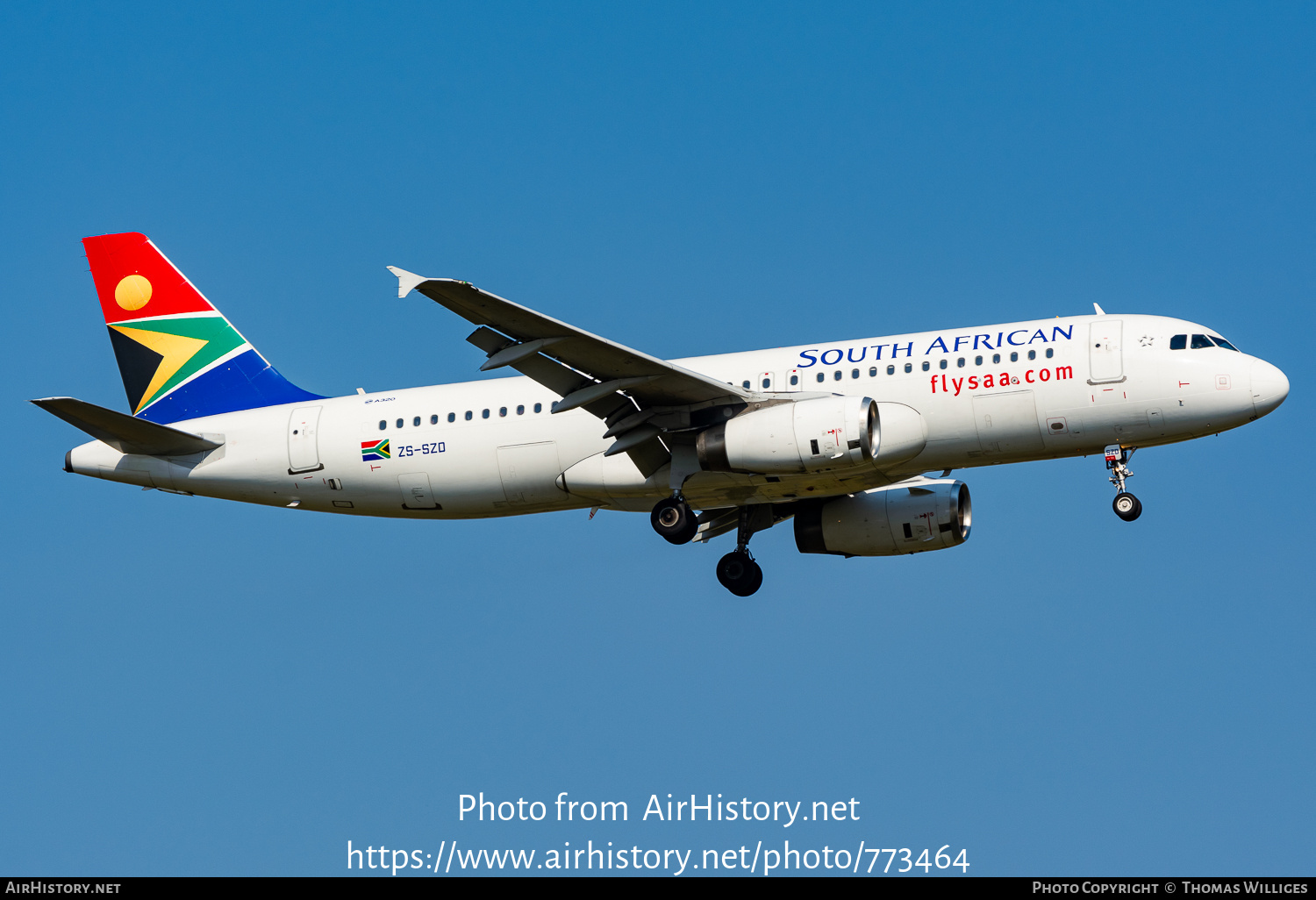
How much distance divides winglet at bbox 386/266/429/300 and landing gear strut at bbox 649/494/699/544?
26.0ft

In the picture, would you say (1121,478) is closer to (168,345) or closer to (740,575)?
(740,575)

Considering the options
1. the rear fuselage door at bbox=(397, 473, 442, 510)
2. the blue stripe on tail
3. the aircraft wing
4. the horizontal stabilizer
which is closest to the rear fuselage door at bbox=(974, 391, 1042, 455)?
the aircraft wing

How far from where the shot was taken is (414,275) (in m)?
26.7

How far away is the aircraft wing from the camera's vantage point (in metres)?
27.6

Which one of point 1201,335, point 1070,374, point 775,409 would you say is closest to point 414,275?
point 775,409

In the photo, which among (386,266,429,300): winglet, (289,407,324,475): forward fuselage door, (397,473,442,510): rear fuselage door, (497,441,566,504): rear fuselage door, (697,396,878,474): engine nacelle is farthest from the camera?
(289,407,324,475): forward fuselage door

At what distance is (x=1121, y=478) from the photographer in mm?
30578

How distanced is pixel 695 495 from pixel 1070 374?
314 inches

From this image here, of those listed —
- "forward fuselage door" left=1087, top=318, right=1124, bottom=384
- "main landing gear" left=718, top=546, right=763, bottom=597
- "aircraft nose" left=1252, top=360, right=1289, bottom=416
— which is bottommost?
"main landing gear" left=718, top=546, right=763, bottom=597

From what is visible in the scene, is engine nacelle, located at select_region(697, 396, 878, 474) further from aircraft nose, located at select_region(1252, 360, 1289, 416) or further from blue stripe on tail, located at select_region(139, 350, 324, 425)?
blue stripe on tail, located at select_region(139, 350, 324, 425)

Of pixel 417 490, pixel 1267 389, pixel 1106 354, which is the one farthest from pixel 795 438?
pixel 1267 389

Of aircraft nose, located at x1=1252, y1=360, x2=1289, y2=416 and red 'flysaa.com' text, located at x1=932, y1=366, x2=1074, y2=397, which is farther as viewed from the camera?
red 'flysaa.com' text, located at x1=932, y1=366, x2=1074, y2=397
